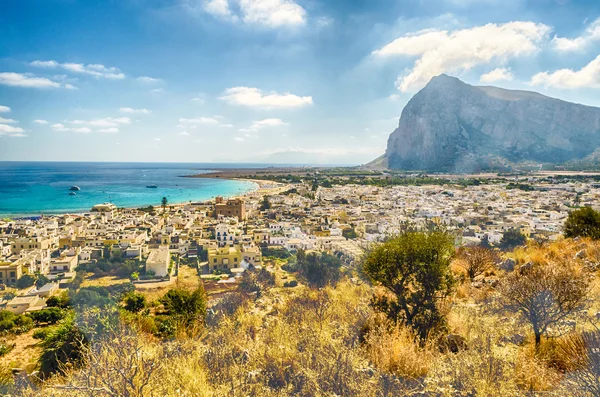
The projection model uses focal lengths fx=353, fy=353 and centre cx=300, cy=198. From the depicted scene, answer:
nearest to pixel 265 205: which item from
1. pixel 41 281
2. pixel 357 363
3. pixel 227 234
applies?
pixel 227 234

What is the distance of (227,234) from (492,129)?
116 m

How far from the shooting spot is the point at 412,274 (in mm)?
5379

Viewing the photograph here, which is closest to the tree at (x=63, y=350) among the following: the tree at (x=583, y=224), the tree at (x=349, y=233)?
the tree at (x=583, y=224)

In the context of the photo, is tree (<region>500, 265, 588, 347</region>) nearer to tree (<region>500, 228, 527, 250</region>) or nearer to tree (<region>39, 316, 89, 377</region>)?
tree (<region>39, 316, 89, 377</region>)

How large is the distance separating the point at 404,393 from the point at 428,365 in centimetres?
55

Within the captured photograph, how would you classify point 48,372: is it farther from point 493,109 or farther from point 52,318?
point 493,109

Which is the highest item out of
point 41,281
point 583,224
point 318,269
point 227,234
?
point 583,224

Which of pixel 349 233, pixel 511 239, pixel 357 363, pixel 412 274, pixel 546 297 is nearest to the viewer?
pixel 357 363

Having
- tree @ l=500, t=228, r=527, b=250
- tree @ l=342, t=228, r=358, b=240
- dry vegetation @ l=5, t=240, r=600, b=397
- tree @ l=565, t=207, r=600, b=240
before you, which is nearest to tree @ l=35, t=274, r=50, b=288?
dry vegetation @ l=5, t=240, r=600, b=397

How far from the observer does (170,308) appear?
7914 millimetres

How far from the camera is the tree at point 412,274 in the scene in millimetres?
5016

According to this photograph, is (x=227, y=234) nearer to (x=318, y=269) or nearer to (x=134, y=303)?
(x=318, y=269)

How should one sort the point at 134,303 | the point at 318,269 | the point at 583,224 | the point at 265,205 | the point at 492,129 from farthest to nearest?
the point at 492,129, the point at 265,205, the point at 318,269, the point at 583,224, the point at 134,303

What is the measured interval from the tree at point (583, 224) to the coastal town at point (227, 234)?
12.0 feet
